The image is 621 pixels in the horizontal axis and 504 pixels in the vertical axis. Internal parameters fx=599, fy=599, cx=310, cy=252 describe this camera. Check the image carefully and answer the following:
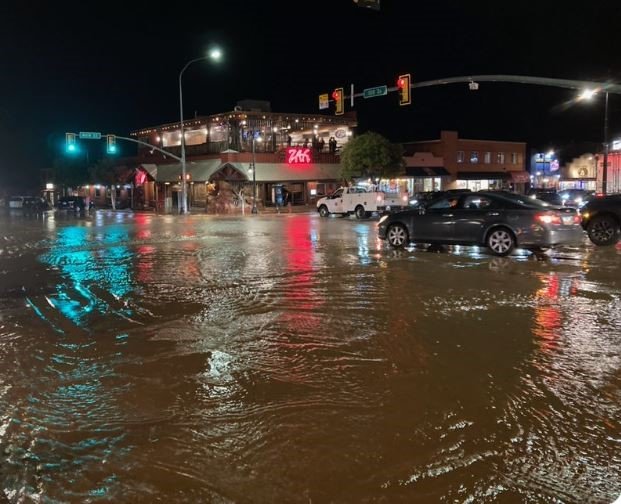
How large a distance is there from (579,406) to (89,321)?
6.22 m

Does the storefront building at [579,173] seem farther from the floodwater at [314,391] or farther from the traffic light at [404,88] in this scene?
the floodwater at [314,391]

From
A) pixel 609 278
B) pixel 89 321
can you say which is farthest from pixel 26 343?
pixel 609 278

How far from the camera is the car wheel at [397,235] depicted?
636 inches

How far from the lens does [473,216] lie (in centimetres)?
1463

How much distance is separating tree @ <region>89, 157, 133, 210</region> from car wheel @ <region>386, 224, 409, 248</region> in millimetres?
49555

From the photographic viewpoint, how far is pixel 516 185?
69750mm

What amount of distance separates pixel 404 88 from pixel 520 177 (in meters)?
50.2

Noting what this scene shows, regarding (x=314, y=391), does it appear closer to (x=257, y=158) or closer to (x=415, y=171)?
(x=257, y=158)

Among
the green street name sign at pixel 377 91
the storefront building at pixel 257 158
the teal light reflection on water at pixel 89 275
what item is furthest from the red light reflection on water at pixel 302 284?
the storefront building at pixel 257 158

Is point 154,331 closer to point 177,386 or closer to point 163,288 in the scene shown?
point 177,386

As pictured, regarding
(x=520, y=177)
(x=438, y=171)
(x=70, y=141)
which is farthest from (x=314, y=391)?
(x=520, y=177)

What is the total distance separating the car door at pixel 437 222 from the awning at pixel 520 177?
57.5 m

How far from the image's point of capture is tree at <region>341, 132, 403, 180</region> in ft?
158

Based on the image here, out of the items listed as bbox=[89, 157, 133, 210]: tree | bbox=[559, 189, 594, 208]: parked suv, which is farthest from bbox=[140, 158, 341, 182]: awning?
bbox=[559, 189, 594, 208]: parked suv
